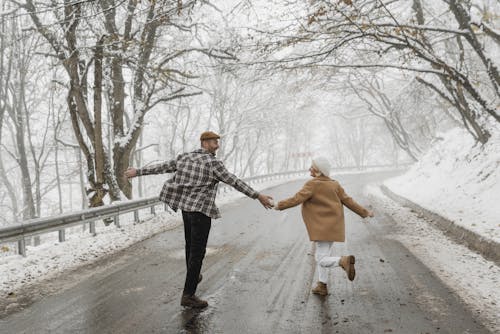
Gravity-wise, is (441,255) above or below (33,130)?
below

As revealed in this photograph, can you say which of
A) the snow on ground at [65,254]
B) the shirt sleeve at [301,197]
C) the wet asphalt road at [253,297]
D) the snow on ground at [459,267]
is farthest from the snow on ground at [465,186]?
the snow on ground at [65,254]

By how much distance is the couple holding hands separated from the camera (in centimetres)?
476

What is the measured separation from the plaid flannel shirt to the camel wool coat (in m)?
0.64

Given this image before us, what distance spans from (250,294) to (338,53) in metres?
7.63

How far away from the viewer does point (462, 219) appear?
30.2 feet

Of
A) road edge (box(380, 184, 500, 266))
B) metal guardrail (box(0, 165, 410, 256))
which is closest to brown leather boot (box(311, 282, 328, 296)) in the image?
road edge (box(380, 184, 500, 266))

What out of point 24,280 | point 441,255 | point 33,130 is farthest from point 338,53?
point 33,130

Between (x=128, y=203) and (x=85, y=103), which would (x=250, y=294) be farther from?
(x=85, y=103)

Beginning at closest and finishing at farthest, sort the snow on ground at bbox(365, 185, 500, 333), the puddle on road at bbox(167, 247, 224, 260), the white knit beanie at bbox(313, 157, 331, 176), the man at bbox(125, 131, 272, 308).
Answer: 1. the snow on ground at bbox(365, 185, 500, 333)
2. the man at bbox(125, 131, 272, 308)
3. the white knit beanie at bbox(313, 157, 331, 176)
4. the puddle on road at bbox(167, 247, 224, 260)

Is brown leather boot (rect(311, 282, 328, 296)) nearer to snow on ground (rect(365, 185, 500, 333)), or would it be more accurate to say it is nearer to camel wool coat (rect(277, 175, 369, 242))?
camel wool coat (rect(277, 175, 369, 242))

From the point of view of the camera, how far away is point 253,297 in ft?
16.5

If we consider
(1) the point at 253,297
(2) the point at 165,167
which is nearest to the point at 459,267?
(1) the point at 253,297

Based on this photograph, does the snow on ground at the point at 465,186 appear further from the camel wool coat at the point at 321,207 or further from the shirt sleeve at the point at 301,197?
the shirt sleeve at the point at 301,197

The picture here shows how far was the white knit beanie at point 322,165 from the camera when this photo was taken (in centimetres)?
513
